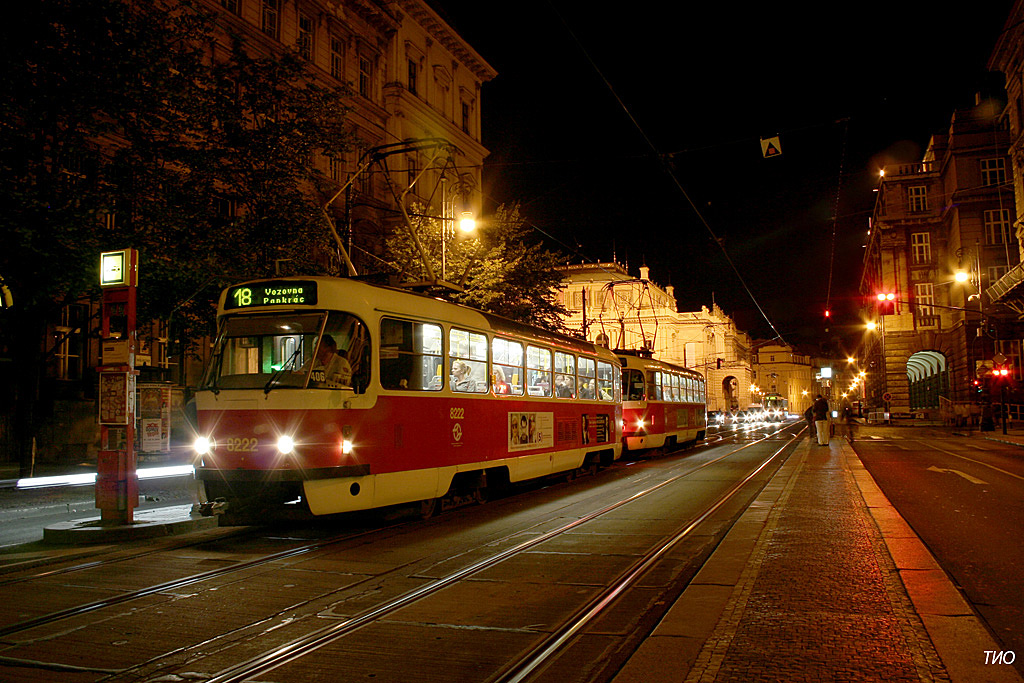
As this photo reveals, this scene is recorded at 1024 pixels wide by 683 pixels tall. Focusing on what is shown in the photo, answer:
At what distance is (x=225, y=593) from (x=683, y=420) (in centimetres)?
2434

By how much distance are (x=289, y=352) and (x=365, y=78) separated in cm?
3037

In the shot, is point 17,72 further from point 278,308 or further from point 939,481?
point 939,481

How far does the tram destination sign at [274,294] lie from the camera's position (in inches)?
384

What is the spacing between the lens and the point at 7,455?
21688mm

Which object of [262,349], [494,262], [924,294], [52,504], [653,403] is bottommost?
[52,504]

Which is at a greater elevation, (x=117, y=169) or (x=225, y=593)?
(x=117, y=169)

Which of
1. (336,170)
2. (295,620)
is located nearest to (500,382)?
(295,620)

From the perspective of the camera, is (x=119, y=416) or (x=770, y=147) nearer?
(x=119, y=416)

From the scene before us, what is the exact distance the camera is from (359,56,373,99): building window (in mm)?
36656

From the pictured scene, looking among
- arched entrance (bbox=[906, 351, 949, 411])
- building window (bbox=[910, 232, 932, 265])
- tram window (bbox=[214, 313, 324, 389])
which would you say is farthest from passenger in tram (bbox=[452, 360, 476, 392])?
building window (bbox=[910, 232, 932, 265])

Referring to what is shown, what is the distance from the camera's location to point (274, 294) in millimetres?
9906

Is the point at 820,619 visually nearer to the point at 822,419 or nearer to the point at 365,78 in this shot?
the point at 822,419

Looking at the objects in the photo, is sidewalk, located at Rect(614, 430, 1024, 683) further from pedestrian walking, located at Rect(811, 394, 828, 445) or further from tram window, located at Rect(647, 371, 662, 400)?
pedestrian walking, located at Rect(811, 394, 828, 445)

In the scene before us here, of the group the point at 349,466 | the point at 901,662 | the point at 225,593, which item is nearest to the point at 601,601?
the point at 901,662
